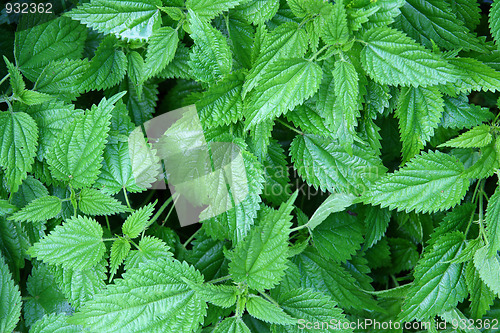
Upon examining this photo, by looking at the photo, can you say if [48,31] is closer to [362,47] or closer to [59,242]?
[59,242]

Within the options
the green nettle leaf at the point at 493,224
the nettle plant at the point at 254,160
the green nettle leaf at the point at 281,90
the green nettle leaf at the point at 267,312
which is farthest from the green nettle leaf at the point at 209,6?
the green nettle leaf at the point at 493,224

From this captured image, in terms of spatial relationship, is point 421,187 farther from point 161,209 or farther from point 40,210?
point 40,210

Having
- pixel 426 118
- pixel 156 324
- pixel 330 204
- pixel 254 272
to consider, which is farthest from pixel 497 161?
pixel 156 324

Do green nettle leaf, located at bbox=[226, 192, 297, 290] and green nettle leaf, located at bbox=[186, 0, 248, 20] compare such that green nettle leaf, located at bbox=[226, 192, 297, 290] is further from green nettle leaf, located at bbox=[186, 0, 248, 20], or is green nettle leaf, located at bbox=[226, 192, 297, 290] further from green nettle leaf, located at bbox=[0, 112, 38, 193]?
green nettle leaf, located at bbox=[0, 112, 38, 193]

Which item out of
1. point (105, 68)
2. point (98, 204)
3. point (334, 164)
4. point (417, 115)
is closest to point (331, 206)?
point (334, 164)

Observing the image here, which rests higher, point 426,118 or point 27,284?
point 426,118

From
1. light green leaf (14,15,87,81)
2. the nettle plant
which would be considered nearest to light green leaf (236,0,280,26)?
the nettle plant
